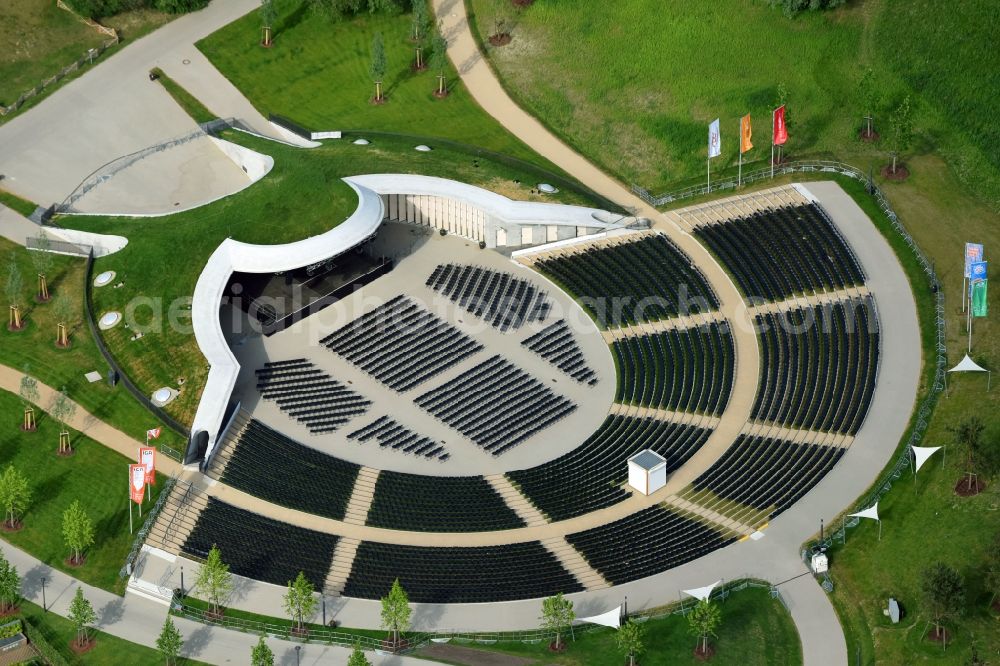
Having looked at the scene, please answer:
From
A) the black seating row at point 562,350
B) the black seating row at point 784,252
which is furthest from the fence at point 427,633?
the black seating row at point 784,252

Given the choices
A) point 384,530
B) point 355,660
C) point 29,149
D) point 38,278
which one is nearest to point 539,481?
point 384,530

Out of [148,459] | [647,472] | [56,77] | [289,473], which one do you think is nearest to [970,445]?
[647,472]

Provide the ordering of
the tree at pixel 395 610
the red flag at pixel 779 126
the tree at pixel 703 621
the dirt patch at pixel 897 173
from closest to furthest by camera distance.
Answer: the tree at pixel 703 621 < the tree at pixel 395 610 < the red flag at pixel 779 126 < the dirt patch at pixel 897 173

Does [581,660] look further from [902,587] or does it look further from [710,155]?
[710,155]

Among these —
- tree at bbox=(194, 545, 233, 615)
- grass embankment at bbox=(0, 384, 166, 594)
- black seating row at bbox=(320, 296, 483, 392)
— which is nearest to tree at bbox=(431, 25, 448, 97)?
black seating row at bbox=(320, 296, 483, 392)

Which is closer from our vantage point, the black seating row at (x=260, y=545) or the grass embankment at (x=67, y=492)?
the black seating row at (x=260, y=545)

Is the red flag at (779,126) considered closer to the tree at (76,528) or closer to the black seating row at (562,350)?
the black seating row at (562,350)
